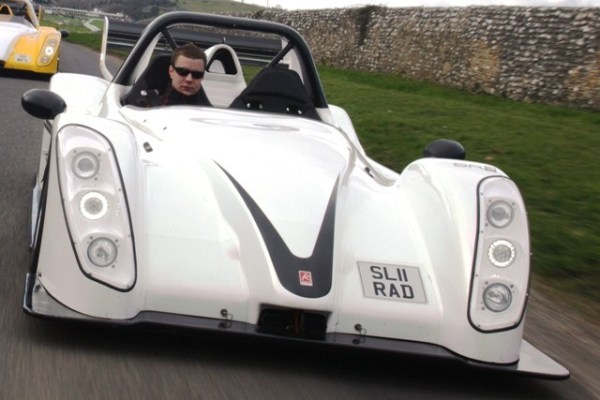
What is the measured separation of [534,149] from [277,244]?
25.9 feet

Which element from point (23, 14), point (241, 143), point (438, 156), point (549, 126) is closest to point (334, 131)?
point (438, 156)

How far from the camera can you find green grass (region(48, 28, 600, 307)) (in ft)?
23.4

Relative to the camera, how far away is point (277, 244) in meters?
4.36

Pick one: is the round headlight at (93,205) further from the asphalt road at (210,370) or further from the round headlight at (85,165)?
the asphalt road at (210,370)

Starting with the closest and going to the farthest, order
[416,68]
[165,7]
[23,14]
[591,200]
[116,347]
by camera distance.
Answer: [116,347], [591,200], [23,14], [416,68], [165,7]

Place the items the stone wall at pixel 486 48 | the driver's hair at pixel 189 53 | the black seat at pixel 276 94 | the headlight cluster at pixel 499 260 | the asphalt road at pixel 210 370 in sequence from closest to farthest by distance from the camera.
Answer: the asphalt road at pixel 210 370
the headlight cluster at pixel 499 260
the driver's hair at pixel 189 53
the black seat at pixel 276 94
the stone wall at pixel 486 48

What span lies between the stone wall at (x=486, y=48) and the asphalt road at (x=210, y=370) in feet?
46.6

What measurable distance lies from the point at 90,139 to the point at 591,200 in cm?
546

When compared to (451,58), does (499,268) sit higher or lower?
lower

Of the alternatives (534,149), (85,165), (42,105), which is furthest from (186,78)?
(534,149)

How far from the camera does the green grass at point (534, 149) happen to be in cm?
712

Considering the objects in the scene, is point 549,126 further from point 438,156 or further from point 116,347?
point 116,347

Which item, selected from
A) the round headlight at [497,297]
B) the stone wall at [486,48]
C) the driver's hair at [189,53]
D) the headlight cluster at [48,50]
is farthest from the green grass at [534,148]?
the headlight cluster at [48,50]

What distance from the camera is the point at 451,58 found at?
931 inches
